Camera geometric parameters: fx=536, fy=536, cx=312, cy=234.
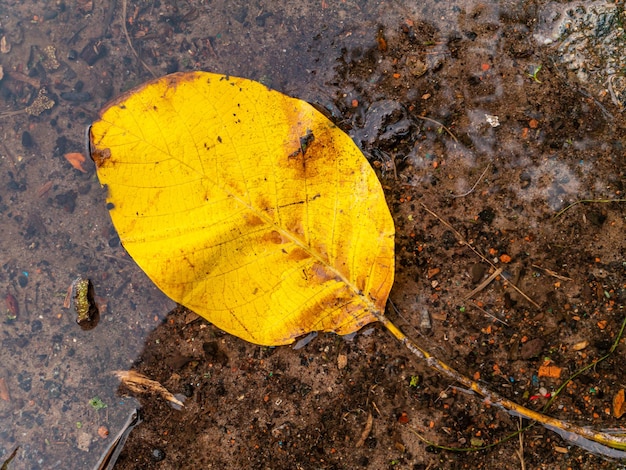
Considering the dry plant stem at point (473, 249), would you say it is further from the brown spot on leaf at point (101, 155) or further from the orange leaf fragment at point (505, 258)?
the brown spot on leaf at point (101, 155)

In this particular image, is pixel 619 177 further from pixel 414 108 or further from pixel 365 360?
pixel 365 360

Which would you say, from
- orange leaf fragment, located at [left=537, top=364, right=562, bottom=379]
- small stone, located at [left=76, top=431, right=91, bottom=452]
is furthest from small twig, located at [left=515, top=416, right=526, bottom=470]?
small stone, located at [left=76, top=431, right=91, bottom=452]

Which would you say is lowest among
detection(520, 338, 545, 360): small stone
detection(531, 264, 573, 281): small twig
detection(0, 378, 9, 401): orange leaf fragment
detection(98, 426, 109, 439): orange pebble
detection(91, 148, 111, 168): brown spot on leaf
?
detection(98, 426, 109, 439): orange pebble

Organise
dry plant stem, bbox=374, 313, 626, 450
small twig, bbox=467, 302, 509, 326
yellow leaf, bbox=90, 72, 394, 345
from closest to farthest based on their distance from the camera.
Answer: yellow leaf, bbox=90, 72, 394, 345 → dry plant stem, bbox=374, 313, 626, 450 → small twig, bbox=467, 302, 509, 326

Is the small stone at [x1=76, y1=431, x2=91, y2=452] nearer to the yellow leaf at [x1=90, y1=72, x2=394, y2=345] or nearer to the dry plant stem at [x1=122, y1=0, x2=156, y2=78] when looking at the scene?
the yellow leaf at [x1=90, y1=72, x2=394, y2=345]

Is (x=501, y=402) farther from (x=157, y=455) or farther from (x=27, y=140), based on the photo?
(x=27, y=140)

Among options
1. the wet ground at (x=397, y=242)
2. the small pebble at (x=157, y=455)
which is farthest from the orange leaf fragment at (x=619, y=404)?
the small pebble at (x=157, y=455)

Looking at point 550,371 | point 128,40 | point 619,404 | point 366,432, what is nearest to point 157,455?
point 366,432
